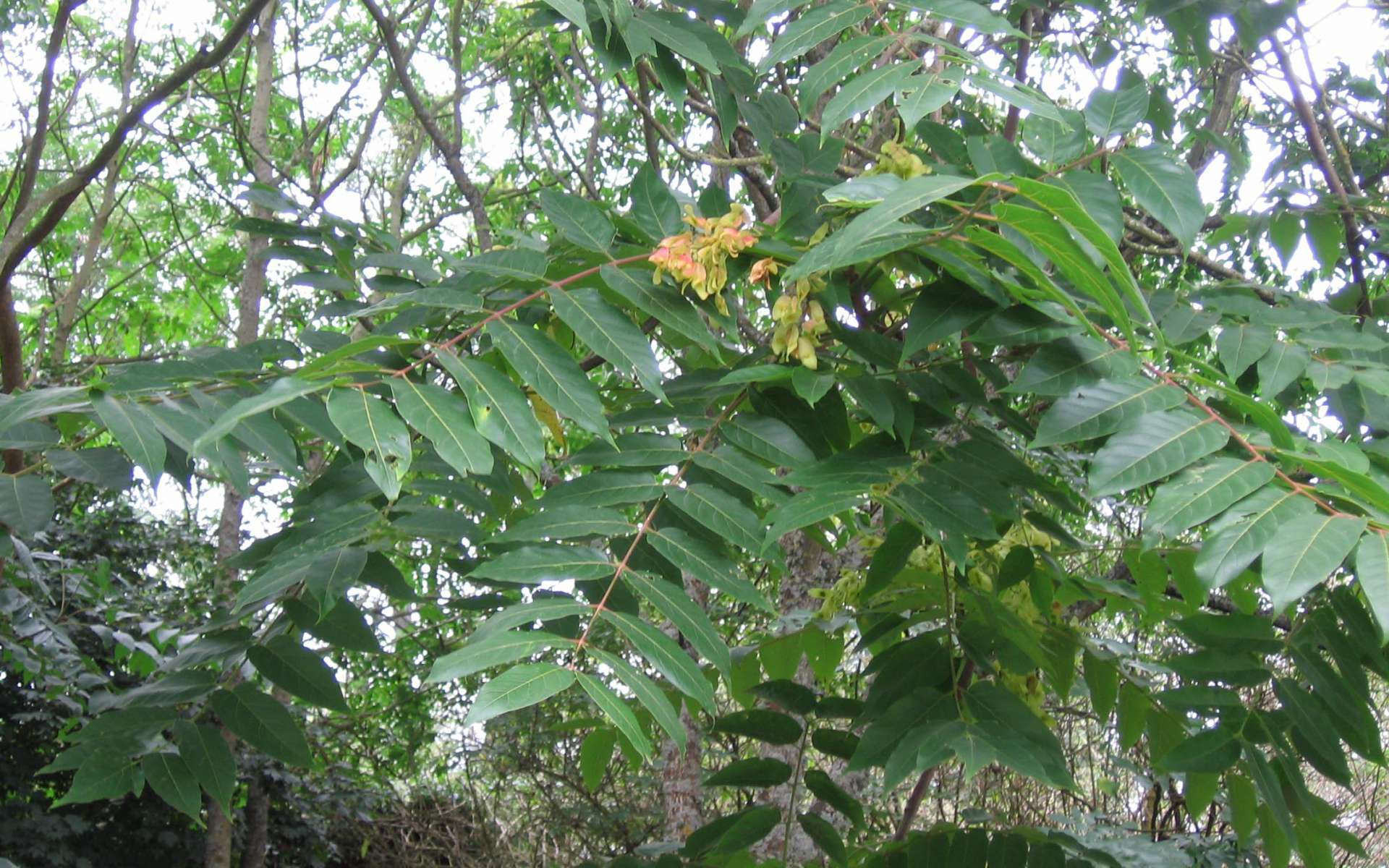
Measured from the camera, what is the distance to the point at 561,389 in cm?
123

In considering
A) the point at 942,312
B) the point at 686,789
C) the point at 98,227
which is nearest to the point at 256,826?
the point at 686,789

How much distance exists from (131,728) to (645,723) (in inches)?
36.5

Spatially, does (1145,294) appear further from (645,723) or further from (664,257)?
(645,723)

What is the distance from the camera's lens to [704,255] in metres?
1.34

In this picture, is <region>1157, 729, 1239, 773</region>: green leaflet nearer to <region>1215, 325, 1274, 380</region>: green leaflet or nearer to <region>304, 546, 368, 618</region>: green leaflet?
<region>1215, 325, 1274, 380</region>: green leaflet

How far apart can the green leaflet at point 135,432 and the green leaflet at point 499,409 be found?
1.03ft

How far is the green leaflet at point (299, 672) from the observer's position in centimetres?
143

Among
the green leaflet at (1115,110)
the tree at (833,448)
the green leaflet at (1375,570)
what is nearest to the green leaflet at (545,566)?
the tree at (833,448)

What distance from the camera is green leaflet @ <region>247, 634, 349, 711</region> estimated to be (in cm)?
143

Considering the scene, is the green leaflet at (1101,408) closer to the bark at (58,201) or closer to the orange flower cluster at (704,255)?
the orange flower cluster at (704,255)

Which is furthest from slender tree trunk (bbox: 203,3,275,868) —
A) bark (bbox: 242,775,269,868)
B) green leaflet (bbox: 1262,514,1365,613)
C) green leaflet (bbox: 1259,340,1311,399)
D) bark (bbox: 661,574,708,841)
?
green leaflet (bbox: 1262,514,1365,613)

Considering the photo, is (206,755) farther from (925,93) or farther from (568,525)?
(925,93)

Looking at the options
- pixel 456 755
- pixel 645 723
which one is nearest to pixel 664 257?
pixel 645 723

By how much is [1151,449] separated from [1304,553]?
0.63 feet
